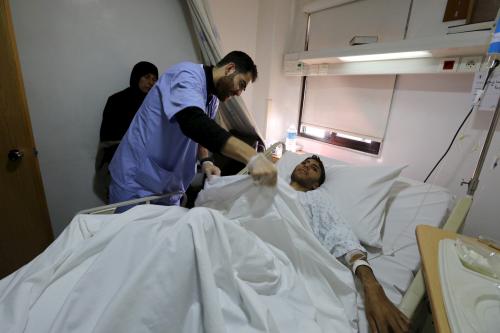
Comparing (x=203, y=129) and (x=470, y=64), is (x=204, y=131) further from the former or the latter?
(x=470, y=64)

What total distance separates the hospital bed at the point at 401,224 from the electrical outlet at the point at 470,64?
2.64 feet

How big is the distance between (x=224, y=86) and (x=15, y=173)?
1309mm

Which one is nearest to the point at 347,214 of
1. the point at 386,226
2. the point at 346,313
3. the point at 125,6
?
the point at 386,226

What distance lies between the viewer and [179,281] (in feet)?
2.11

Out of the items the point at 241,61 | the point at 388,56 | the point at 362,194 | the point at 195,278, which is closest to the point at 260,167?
the point at 195,278

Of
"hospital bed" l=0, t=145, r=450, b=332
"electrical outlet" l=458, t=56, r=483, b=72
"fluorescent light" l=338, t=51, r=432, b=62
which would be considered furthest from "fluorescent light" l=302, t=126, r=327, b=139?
"electrical outlet" l=458, t=56, r=483, b=72

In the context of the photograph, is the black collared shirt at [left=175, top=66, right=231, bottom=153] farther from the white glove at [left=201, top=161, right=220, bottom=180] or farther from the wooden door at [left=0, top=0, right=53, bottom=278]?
the wooden door at [left=0, top=0, right=53, bottom=278]

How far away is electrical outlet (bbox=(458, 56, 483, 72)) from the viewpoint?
1579 mm

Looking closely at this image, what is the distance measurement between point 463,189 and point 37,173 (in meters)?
2.88

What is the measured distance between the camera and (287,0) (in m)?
2.62

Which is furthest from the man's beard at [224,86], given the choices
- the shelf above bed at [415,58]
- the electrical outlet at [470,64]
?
the electrical outlet at [470,64]

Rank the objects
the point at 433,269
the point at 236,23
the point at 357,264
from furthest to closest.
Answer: the point at 236,23 → the point at 357,264 → the point at 433,269

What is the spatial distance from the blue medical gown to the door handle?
527 millimetres

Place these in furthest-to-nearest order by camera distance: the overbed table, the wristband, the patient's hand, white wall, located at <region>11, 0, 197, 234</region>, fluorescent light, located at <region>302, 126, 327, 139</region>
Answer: fluorescent light, located at <region>302, 126, 327, 139</region>, white wall, located at <region>11, 0, 197, 234</region>, the wristband, the patient's hand, the overbed table
